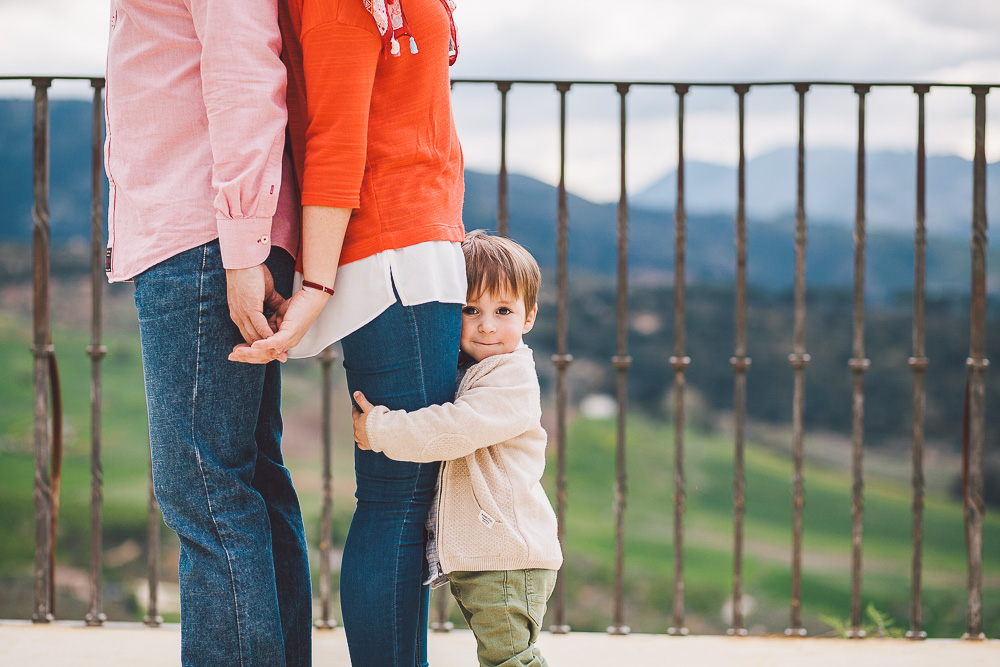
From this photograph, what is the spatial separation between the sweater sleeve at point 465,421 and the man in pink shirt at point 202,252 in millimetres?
178

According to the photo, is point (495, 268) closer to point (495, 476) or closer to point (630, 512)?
point (495, 476)

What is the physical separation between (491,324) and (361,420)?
246mm

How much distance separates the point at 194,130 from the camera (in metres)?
0.96

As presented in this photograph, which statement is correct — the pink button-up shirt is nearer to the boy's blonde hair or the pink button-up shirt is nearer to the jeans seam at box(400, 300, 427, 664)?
the jeans seam at box(400, 300, 427, 664)

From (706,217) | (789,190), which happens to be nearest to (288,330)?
(789,190)

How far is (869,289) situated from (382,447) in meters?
12.7

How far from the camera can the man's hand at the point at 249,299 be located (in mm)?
922

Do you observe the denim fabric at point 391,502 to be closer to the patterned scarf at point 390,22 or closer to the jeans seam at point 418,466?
the jeans seam at point 418,466

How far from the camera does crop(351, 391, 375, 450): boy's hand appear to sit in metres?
1.01

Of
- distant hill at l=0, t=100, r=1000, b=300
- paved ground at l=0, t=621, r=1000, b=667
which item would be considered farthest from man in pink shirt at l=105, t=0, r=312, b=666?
distant hill at l=0, t=100, r=1000, b=300

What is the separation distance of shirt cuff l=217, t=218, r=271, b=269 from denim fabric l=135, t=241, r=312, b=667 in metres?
0.04

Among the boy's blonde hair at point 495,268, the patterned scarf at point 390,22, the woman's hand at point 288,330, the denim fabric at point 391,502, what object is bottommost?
the denim fabric at point 391,502

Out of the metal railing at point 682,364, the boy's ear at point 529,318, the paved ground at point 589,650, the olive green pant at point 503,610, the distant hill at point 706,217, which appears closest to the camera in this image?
the olive green pant at point 503,610

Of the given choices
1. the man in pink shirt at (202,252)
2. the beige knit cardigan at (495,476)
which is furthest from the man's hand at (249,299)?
the beige knit cardigan at (495,476)
